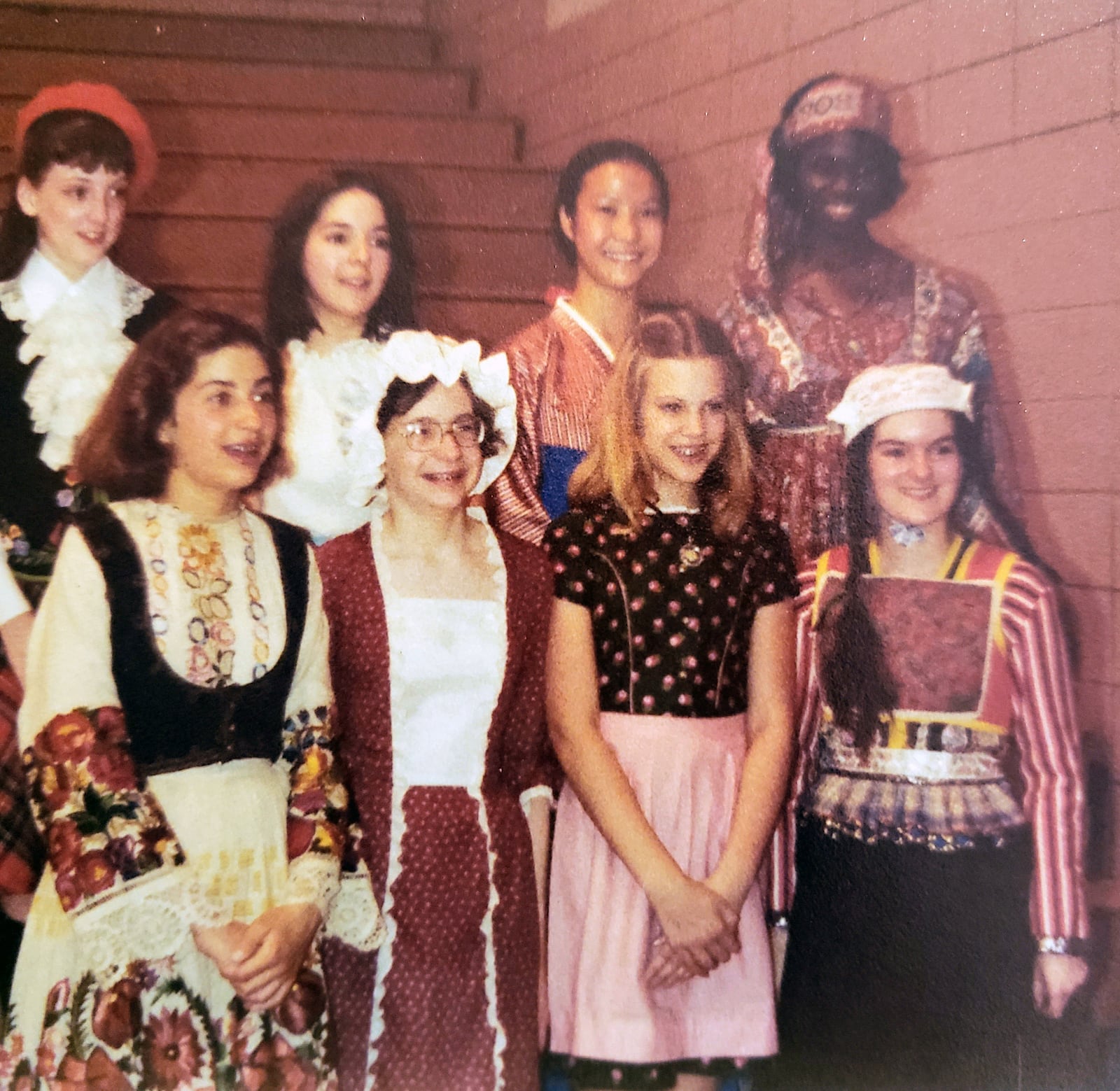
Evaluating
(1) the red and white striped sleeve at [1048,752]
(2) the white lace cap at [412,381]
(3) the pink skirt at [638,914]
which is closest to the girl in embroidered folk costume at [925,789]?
(1) the red and white striped sleeve at [1048,752]

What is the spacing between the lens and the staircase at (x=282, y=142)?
1387 millimetres

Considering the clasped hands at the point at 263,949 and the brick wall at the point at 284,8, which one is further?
the brick wall at the point at 284,8

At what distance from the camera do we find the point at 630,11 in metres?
1.48

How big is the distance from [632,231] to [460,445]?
36 centimetres

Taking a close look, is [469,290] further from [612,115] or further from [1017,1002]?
[1017,1002]

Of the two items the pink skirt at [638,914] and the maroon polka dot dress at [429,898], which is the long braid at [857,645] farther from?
the maroon polka dot dress at [429,898]

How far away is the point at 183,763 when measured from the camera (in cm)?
129

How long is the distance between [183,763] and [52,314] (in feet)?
1.85

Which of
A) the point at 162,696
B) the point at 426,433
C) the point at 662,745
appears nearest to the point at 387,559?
the point at 426,433

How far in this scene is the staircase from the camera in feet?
4.55

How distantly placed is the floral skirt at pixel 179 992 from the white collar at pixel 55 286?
58 cm

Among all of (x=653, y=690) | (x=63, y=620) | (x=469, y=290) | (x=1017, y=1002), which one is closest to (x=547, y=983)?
(x=653, y=690)

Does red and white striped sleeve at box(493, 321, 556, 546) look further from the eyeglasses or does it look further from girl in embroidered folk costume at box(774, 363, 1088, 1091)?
girl in embroidered folk costume at box(774, 363, 1088, 1091)

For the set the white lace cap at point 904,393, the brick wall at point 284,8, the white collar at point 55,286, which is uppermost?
the brick wall at point 284,8
